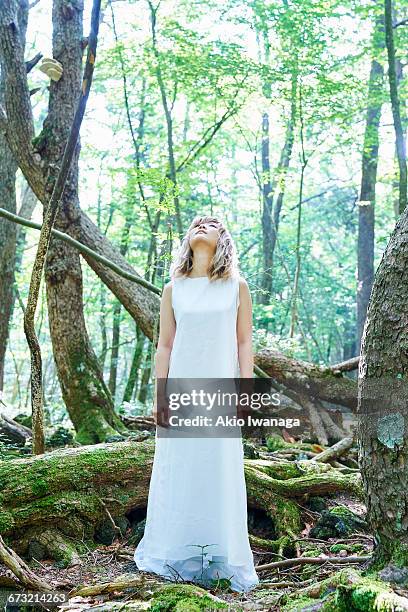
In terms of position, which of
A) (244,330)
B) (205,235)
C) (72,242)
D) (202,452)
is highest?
(72,242)

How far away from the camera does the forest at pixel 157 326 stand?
8.52 feet

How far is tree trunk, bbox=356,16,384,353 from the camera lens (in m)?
12.5

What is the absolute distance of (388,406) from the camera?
2.54 m

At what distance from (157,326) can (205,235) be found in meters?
2.92

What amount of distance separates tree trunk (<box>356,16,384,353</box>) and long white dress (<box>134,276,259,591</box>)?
9309 mm

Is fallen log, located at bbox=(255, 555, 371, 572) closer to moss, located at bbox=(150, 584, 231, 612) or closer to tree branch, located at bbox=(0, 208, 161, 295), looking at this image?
moss, located at bbox=(150, 584, 231, 612)

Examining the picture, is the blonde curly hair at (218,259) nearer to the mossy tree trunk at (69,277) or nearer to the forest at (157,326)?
the forest at (157,326)

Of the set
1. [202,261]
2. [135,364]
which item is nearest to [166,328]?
[202,261]

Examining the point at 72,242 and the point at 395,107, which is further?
the point at 395,107

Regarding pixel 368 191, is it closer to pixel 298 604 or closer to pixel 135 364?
pixel 135 364

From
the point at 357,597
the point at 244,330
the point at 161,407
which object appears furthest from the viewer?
the point at 244,330

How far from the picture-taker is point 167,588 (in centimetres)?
295

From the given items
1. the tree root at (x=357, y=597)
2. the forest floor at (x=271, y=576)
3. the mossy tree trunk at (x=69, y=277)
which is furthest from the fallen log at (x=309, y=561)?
the mossy tree trunk at (x=69, y=277)

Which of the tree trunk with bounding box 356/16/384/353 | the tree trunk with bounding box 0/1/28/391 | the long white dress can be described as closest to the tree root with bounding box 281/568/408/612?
the long white dress
